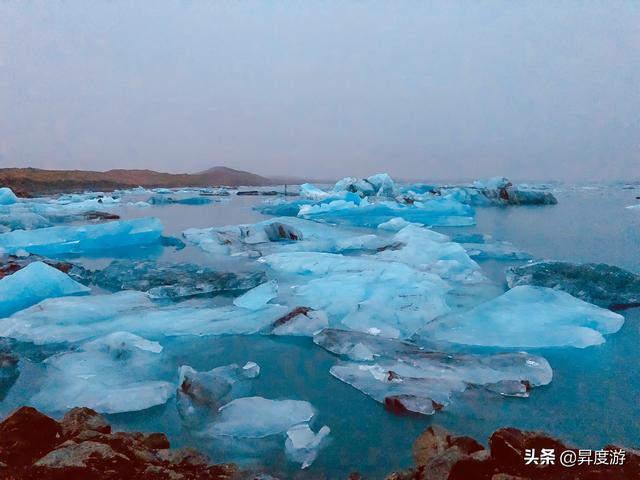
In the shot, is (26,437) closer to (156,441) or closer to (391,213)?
(156,441)

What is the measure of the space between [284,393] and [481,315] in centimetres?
161

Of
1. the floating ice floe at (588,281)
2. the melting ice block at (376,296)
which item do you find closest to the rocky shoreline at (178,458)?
the melting ice block at (376,296)

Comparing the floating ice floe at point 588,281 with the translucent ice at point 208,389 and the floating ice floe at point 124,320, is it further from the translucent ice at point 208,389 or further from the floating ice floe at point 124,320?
the translucent ice at point 208,389

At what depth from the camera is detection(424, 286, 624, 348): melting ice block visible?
271cm

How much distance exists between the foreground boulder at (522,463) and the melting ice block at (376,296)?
149 centimetres

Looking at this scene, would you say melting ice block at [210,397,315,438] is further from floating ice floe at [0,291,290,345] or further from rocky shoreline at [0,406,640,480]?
floating ice floe at [0,291,290,345]

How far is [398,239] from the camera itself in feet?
20.1

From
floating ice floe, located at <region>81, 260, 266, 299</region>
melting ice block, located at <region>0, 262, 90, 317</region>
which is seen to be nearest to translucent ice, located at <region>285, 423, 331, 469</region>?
floating ice floe, located at <region>81, 260, 266, 299</region>

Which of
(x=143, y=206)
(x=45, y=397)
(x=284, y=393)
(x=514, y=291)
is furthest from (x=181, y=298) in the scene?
(x=143, y=206)

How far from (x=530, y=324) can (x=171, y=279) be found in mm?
3155

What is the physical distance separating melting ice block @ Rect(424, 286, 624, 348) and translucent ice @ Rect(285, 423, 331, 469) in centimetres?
133

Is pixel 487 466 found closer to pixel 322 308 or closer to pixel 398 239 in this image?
pixel 322 308

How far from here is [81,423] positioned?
1.58 meters

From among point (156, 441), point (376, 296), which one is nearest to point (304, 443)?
point (156, 441)
